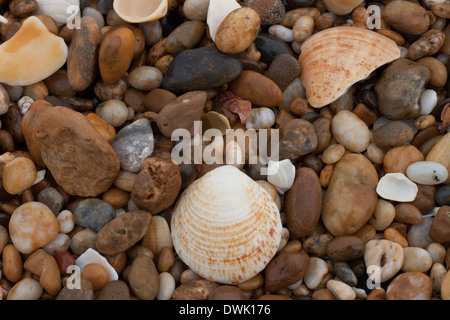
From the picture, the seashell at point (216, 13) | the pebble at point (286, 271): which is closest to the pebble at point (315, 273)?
the pebble at point (286, 271)

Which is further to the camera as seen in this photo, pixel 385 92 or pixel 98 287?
pixel 385 92

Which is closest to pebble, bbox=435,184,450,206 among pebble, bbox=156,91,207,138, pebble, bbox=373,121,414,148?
pebble, bbox=373,121,414,148

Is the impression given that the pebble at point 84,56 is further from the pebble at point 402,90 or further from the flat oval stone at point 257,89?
the pebble at point 402,90

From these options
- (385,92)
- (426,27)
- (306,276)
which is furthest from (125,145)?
(426,27)

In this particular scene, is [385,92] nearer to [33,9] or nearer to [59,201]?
[59,201]

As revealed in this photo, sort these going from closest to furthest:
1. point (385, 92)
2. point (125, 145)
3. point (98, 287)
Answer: point (98, 287)
point (125, 145)
point (385, 92)

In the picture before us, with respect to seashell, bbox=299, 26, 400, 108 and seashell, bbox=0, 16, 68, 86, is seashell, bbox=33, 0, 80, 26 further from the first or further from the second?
seashell, bbox=299, 26, 400, 108

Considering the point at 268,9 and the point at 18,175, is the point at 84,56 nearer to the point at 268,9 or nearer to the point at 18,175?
the point at 18,175
